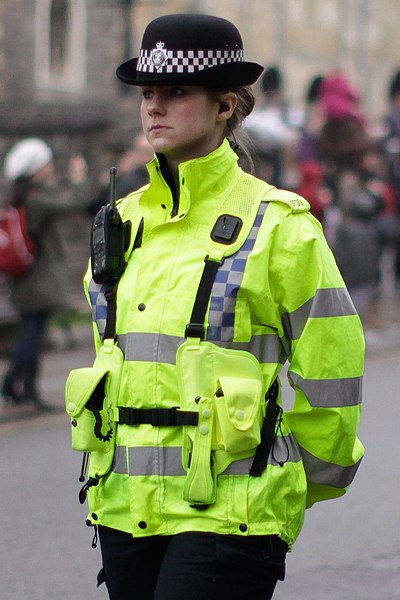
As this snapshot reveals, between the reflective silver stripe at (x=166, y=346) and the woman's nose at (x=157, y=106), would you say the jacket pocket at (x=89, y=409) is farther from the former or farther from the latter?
the woman's nose at (x=157, y=106)

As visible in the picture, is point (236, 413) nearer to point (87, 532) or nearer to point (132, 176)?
point (87, 532)

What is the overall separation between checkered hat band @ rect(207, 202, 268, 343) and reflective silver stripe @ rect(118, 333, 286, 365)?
22mm

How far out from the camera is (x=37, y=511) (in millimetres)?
7574

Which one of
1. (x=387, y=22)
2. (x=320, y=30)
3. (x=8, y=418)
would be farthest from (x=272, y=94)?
(x=387, y=22)

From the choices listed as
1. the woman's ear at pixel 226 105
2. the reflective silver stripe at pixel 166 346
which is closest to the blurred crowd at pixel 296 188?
the woman's ear at pixel 226 105

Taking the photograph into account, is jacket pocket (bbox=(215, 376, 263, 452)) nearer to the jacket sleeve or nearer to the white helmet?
the jacket sleeve

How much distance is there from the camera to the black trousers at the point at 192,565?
3373mm

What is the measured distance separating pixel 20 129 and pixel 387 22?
15528 millimetres

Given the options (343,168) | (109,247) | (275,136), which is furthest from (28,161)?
(109,247)

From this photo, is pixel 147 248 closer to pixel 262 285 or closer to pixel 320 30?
pixel 262 285

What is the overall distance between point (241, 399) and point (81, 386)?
403 millimetres

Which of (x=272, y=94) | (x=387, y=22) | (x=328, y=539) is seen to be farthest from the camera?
(x=387, y=22)

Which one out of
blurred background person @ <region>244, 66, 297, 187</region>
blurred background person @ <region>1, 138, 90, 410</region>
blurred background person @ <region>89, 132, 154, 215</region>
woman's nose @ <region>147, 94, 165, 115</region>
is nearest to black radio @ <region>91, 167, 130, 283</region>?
woman's nose @ <region>147, 94, 165, 115</region>

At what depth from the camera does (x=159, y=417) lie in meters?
3.44
